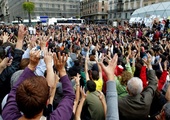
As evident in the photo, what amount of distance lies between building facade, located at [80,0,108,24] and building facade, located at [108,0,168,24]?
5.49 m

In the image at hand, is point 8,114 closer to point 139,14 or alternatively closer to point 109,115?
point 109,115

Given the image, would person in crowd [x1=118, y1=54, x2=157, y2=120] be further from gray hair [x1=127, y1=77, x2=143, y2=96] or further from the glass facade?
the glass facade

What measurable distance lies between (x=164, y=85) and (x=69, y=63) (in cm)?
362

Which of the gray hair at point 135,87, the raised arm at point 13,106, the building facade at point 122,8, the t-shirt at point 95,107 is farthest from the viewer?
the building facade at point 122,8

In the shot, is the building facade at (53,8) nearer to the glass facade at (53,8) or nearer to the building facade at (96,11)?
the glass facade at (53,8)

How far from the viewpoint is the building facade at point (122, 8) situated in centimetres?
5567

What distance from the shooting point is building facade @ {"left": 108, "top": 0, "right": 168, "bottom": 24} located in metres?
55.7

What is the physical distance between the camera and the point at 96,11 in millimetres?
80812

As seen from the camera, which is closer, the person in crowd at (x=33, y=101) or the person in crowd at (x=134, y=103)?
the person in crowd at (x=33, y=101)

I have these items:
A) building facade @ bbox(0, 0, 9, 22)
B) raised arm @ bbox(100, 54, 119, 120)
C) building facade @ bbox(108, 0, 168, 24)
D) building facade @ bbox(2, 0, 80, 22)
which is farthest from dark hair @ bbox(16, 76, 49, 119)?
building facade @ bbox(0, 0, 9, 22)

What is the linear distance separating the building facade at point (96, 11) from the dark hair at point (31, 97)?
242ft

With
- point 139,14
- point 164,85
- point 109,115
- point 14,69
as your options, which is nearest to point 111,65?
point 109,115

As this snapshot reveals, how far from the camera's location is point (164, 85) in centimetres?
412

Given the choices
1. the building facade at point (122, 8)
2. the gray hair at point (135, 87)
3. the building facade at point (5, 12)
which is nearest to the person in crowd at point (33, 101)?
the gray hair at point (135, 87)
